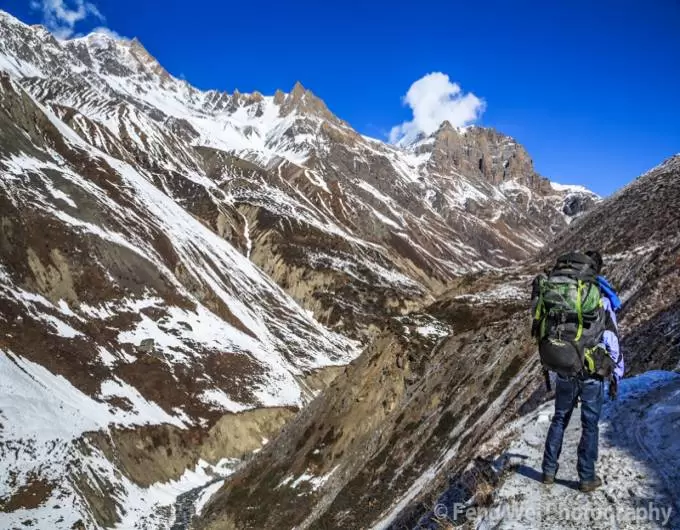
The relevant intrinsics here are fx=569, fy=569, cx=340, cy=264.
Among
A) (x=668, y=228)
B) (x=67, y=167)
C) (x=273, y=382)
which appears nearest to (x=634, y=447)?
(x=668, y=228)

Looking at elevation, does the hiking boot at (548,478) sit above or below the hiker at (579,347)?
below

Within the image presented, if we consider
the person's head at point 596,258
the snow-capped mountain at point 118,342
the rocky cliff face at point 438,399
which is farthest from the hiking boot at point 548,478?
the snow-capped mountain at point 118,342

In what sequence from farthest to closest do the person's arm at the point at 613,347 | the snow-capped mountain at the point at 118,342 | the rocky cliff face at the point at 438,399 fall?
the snow-capped mountain at the point at 118,342, the rocky cliff face at the point at 438,399, the person's arm at the point at 613,347

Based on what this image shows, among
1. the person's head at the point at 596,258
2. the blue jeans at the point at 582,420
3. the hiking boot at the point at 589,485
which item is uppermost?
the person's head at the point at 596,258

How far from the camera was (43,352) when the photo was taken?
68500mm

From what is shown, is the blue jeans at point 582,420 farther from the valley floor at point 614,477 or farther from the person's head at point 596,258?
the person's head at point 596,258

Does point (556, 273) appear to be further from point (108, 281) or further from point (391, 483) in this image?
point (108, 281)

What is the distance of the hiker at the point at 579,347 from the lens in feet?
27.2

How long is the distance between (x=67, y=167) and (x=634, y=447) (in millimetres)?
129399

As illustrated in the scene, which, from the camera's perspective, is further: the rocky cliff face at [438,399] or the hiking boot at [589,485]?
the rocky cliff face at [438,399]

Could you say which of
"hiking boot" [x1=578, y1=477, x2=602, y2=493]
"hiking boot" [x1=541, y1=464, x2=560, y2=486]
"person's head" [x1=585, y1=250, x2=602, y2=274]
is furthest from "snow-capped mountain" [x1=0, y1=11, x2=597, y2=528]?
"person's head" [x1=585, y1=250, x2=602, y2=274]

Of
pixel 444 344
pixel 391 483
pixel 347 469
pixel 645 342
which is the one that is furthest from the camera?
pixel 444 344

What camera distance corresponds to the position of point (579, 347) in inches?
326

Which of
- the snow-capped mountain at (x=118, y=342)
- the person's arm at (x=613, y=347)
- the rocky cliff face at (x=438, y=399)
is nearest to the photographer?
the person's arm at (x=613, y=347)
